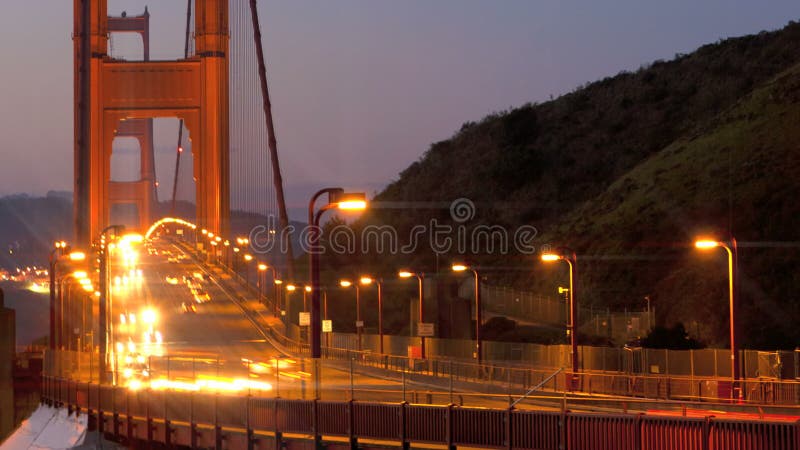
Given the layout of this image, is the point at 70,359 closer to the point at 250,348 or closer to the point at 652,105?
the point at 250,348

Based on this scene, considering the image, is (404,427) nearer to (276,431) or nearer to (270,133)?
(276,431)

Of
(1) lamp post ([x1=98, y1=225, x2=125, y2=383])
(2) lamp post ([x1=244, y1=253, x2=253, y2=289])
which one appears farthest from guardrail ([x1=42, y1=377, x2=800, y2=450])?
(2) lamp post ([x1=244, y1=253, x2=253, y2=289])

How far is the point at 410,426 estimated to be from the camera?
22.4 meters

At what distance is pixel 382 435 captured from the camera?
74.9 feet

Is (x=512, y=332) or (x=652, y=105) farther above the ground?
(x=652, y=105)

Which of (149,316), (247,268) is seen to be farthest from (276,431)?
(247,268)

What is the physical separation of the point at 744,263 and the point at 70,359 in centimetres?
2690

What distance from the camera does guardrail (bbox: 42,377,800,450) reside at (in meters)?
18.3

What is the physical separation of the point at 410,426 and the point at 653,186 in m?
52.9

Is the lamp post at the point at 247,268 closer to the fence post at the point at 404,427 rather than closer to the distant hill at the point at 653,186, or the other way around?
the distant hill at the point at 653,186

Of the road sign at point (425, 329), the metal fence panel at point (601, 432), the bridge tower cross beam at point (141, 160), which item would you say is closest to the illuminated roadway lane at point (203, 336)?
the road sign at point (425, 329)

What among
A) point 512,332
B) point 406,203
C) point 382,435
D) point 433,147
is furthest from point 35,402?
point 433,147
